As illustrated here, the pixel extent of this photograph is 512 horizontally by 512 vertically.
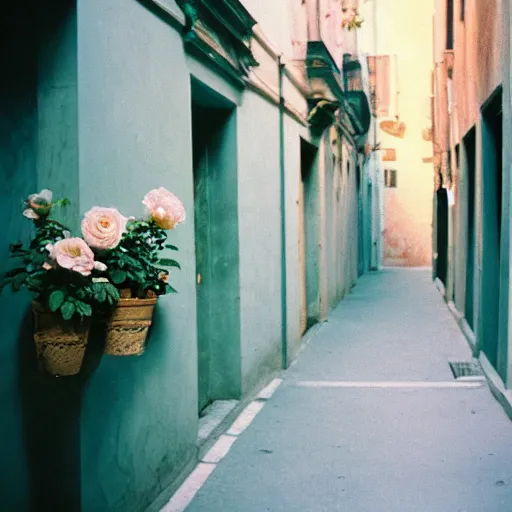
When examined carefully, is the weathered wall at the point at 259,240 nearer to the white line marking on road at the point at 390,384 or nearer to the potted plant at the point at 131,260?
the white line marking on road at the point at 390,384

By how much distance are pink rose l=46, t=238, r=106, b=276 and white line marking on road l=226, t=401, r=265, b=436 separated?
144 inches

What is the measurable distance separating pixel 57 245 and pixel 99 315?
464 mm

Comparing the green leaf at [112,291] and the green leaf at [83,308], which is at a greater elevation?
the green leaf at [112,291]

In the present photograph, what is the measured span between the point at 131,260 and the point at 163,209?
1.08 feet

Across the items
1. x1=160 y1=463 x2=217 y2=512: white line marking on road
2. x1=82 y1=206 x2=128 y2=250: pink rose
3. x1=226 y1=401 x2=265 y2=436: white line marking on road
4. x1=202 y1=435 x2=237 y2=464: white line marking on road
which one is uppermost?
x1=82 y1=206 x2=128 y2=250: pink rose

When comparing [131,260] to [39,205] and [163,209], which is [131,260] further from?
[39,205]

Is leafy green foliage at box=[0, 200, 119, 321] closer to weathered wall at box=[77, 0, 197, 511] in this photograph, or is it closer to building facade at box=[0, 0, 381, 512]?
building facade at box=[0, 0, 381, 512]

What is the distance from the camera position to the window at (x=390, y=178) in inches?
1225

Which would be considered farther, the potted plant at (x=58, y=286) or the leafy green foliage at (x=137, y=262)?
the leafy green foliage at (x=137, y=262)

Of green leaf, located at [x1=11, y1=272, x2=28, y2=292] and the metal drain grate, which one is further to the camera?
the metal drain grate

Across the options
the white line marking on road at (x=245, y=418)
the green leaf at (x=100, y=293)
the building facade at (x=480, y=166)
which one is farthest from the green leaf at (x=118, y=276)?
the building facade at (x=480, y=166)

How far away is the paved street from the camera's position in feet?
15.7

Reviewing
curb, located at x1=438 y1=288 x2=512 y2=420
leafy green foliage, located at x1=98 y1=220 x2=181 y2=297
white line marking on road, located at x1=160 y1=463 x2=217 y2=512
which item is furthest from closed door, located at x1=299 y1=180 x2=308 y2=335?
leafy green foliage, located at x1=98 y1=220 x2=181 y2=297

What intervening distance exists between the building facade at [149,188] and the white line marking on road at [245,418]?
0.47 feet
